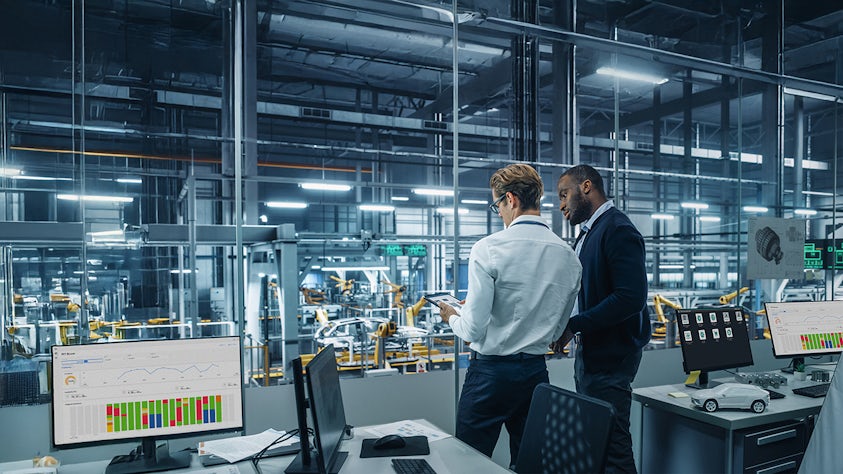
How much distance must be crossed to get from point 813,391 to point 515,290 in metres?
1.92

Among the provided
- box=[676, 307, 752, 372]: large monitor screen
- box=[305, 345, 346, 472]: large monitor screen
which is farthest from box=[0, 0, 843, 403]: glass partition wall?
box=[676, 307, 752, 372]: large monitor screen

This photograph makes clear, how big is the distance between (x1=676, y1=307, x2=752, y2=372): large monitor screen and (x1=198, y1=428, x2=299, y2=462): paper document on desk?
1.97 m

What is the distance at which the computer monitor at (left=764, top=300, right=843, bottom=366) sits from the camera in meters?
3.10

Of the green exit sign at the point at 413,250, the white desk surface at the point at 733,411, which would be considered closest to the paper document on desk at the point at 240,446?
the white desk surface at the point at 733,411

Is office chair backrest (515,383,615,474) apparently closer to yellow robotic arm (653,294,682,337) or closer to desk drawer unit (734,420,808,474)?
desk drawer unit (734,420,808,474)

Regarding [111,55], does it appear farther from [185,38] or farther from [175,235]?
[175,235]

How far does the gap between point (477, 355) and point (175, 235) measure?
5.29 m

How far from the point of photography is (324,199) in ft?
49.4

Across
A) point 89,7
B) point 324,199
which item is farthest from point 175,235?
point 324,199

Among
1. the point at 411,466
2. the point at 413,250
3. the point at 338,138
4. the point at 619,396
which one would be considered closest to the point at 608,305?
the point at 619,396

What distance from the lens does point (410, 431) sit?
2.16 metres

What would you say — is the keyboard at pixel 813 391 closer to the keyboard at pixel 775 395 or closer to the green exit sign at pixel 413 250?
the keyboard at pixel 775 395

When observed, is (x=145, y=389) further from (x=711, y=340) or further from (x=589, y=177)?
(x=711, y=340)

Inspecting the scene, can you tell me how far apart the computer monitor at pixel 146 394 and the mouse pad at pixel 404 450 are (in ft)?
1.46
